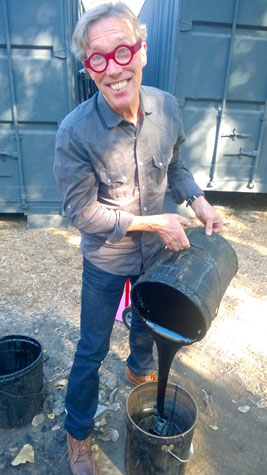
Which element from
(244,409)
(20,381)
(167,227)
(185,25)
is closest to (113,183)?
(167,227)

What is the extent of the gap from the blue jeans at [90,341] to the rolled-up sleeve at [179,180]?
578mm

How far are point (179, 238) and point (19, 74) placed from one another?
11.8 ft

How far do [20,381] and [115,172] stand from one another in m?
1.41

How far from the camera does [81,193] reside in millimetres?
1832

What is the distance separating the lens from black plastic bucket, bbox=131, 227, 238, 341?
1670 mm

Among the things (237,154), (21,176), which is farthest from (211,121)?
(21,176)

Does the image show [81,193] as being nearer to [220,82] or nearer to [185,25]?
[185,25]

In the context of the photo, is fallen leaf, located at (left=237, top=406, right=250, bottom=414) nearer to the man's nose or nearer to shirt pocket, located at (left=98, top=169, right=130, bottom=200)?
shirt pocket, located at (left=98, top=169, right=130, bottom=200)

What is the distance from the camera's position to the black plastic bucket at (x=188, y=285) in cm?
167

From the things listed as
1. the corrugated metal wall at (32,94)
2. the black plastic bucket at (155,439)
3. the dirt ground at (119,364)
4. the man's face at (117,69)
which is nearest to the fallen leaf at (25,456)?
the dirt ground at (119,364)

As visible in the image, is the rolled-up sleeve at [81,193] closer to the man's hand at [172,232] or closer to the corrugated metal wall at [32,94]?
the man's hand at [172,232]

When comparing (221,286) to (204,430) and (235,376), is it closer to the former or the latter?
(204,430)

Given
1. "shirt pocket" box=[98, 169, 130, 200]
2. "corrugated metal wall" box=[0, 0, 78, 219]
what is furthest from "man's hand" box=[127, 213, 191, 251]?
"corrugated metal wall" box=[0, 0, 78, 219]

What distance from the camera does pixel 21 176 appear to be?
4.91m
